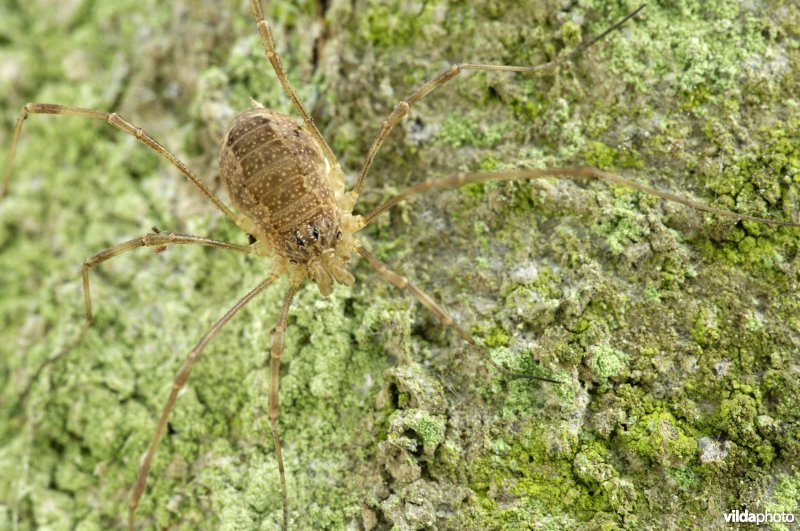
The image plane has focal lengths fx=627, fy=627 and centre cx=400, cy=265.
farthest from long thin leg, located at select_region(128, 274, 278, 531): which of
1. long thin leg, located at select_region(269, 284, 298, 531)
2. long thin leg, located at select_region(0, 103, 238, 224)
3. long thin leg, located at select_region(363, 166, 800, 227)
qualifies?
long thin leg, located at select_region(363, 166, 800, 227)

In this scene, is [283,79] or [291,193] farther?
[283,79]

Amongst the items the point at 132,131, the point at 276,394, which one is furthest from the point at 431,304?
the point at 132,131

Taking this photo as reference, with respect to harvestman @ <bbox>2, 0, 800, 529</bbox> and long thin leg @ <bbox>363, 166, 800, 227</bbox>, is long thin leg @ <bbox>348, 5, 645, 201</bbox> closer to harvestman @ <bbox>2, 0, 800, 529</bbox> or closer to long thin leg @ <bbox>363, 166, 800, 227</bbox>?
harvestman @ <bbox>2, 0, 800, 529</bbox>

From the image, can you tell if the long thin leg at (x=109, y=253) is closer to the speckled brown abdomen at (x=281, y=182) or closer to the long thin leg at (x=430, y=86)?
the speckled brown abdomen at (x=281, y=182)

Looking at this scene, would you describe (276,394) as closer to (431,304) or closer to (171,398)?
(171,398)

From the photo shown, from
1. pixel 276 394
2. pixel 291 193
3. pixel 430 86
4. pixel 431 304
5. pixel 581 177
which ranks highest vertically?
pixel 430 86
